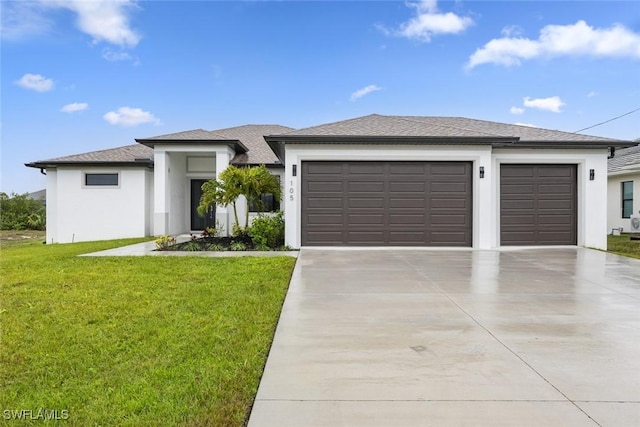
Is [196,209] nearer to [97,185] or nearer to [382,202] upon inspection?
[97,185]

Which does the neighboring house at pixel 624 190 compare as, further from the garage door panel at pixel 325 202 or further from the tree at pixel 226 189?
the tree at pixel 226 189

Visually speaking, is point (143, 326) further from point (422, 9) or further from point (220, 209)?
point (422, 9)

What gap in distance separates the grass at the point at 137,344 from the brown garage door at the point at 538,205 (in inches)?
344

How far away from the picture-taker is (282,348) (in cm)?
378

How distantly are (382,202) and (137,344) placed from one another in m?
9.14

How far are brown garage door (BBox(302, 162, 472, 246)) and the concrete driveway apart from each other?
187 inches

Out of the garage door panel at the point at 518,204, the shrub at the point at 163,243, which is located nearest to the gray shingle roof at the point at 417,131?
the garage door panel at the point at 518,204

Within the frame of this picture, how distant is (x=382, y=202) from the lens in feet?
39.4

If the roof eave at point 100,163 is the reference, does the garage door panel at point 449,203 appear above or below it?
below

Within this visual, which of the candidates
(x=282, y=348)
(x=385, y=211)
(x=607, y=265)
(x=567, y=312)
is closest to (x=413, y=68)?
(x=385, y=211)

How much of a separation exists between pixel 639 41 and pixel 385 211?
1736cm

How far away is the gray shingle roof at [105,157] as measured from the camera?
16.3 meters
